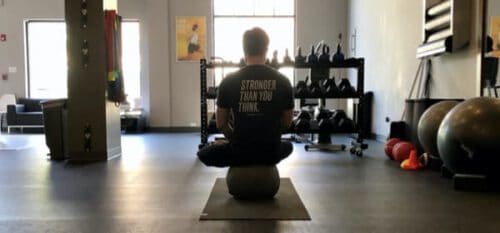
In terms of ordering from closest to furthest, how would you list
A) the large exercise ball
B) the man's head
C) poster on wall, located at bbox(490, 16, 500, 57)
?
the man's head, the large exercise ball, poster on wall, located at bbox(490, 16, 500, 57)

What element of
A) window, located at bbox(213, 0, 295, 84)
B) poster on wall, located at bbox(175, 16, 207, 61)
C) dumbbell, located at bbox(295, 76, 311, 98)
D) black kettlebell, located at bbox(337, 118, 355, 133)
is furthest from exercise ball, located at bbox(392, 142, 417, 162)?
poster on wall, located at bbox(175, 16, 207, 61)

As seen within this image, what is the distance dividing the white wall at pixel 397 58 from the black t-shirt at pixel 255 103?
2596 millimetres

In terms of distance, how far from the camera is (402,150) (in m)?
5.12

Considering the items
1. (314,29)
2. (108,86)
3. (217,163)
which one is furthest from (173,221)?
(314,29)

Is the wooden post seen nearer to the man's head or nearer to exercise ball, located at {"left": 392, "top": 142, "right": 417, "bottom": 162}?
the man's head

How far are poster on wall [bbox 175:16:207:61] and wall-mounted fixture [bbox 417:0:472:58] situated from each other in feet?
18.8

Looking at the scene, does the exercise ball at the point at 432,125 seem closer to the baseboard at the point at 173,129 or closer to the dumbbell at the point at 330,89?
the dumbbell at the point at 330,89

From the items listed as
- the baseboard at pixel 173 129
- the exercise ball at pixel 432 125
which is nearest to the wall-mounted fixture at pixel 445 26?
the exercise ball at pixel 432 125

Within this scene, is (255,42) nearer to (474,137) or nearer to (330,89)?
(474,137)

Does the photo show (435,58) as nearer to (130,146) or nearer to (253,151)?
(253,151)

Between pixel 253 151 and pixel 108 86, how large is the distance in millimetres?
3167

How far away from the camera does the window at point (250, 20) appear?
10422mm

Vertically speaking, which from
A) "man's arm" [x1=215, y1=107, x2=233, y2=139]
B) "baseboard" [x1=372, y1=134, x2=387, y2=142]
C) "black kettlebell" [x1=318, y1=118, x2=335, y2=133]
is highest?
"man's arm" [x1=215, y1=107, x2=233, y2=139]

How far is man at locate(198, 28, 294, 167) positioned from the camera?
3148 millimetres
